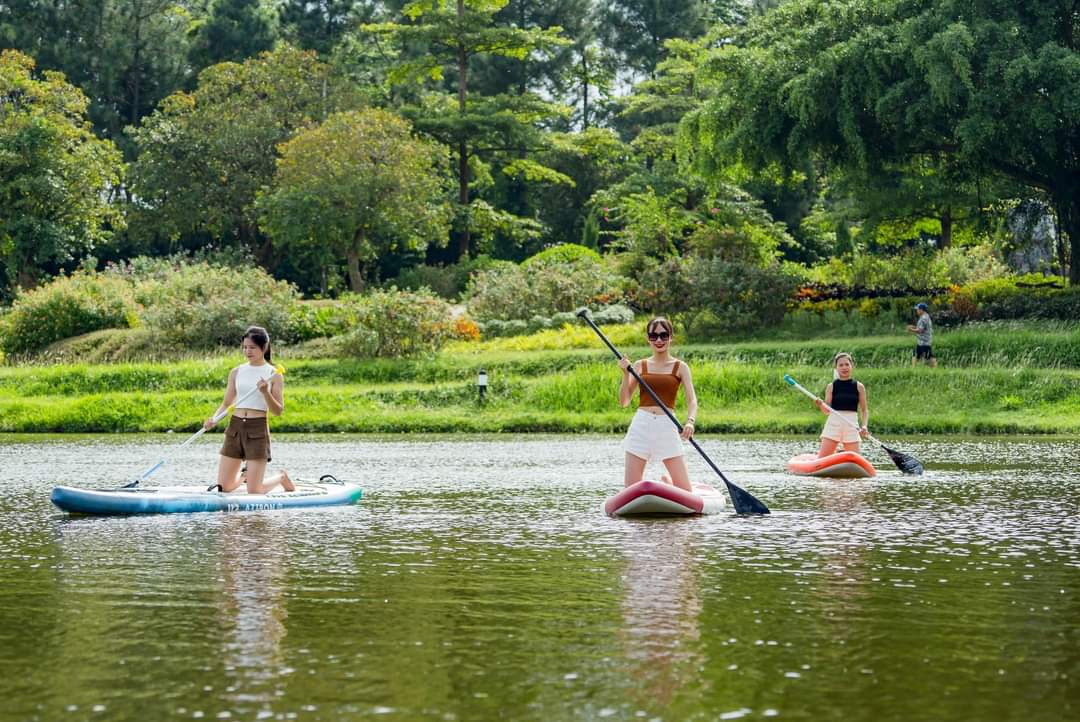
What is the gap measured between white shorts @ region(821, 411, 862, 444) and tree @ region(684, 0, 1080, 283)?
16132 millimetres

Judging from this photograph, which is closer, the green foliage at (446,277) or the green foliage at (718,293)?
the green foliage at (718,293)

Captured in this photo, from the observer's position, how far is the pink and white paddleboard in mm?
12992

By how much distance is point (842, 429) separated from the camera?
1811cm

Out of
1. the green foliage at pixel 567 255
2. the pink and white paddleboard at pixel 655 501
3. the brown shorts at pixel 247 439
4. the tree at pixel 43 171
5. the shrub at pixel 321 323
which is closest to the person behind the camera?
the pink and white paddleboard at pixel 655 501

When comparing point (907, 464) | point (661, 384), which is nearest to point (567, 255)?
point (907, 464)

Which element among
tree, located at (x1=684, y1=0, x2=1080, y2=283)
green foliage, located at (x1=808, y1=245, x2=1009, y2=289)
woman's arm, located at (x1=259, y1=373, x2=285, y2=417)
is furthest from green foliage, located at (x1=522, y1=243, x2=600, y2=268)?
woman's arm, located at (x1=259, y1=373, x2=285, y2=417)

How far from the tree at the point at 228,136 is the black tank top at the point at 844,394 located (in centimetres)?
4121

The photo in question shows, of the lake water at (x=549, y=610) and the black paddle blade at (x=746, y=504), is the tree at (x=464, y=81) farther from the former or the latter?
the black paddle blade at (x=746, y=504)

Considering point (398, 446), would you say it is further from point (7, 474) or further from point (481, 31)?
point (481, 31)

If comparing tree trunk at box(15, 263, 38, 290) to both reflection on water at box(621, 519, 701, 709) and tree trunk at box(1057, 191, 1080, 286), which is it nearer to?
tree trunk at box(1057, 191, 1080, 286)

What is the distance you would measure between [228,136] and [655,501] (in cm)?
4614

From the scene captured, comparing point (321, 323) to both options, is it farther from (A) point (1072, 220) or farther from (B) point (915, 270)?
(A) point (1072, 220)

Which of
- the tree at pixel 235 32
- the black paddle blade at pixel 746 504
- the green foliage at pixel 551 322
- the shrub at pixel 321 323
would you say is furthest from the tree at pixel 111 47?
→ the black paddle blade at pixel 746 504

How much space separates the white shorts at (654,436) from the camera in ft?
43.2
